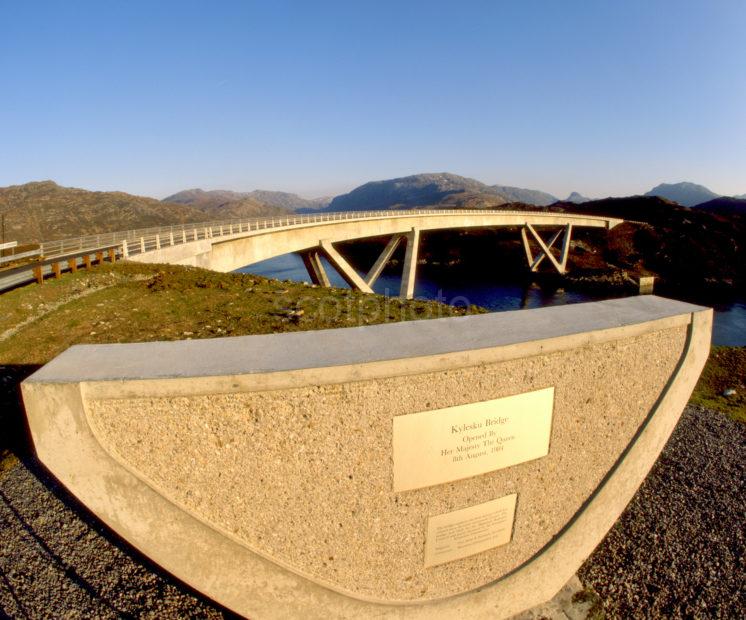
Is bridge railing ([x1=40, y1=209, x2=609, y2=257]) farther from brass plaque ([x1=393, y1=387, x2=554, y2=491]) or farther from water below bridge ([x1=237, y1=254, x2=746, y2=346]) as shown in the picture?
water below bridge ([x1=237, y1=254, x2=746, y2=346])

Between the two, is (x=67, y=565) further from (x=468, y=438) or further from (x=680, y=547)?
(x=680, y=547)

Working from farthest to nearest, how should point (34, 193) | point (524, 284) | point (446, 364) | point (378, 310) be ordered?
1. point (34, 193)
2. point (524, 284)
3. point (378, 310)
4. point (446, 364)

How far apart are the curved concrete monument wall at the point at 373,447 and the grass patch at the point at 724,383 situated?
470 inches

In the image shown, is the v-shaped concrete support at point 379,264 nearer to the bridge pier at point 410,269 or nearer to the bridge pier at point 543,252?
the bridge pier at point 410,269

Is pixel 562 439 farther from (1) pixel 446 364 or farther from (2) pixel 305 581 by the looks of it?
(2) pixel 305 581

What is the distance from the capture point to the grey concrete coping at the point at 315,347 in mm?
4320

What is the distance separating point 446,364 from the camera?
4750 mm

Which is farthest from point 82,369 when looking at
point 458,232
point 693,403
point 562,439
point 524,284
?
point 458,232

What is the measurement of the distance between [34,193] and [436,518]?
168 m

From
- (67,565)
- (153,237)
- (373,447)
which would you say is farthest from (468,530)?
(153,237)

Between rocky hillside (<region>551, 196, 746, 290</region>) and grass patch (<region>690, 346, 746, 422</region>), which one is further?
rocky hillside (<region>551, 196, 746, 290</region>)

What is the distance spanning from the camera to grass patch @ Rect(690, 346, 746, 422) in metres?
14.9

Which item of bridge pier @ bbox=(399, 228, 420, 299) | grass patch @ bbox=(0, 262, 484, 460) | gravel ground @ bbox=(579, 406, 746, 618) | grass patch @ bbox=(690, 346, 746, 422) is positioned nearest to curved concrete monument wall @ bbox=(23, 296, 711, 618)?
gravel ground @ bbox=(579, 406, 746, 618)

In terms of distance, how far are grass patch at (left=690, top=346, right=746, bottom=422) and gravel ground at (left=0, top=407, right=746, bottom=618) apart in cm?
516
